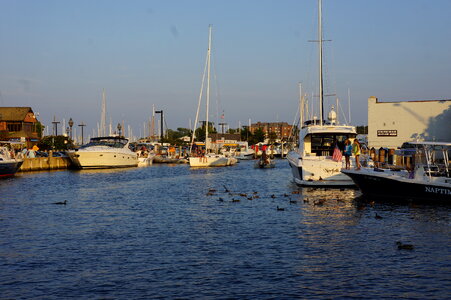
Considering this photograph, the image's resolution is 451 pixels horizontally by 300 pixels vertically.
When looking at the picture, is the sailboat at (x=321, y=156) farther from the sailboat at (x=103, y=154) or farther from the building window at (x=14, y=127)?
→ the building window at (x=14, y=127)

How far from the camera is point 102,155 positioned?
243 feet

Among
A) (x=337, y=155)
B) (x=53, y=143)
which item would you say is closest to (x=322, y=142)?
(x=337, y=155)

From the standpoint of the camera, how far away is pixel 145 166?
8644 centimetres

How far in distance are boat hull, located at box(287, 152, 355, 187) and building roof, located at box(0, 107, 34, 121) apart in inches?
2780

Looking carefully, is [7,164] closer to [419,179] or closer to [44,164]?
[44,164]

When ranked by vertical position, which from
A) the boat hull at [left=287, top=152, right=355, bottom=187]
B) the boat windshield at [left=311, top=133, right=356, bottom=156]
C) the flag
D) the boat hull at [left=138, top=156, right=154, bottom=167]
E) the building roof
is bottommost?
the boat hull at [left=138, top=156, right=154, bottom=167]

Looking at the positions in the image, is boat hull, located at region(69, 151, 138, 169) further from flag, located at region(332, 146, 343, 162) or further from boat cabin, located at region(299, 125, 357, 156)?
flag, located at region(332, 146, 343, 162)

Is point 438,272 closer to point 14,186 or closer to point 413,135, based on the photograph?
point 14,186

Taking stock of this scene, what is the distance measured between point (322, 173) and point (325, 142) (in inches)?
153

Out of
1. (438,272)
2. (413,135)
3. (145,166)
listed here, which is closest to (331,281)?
(438,272)

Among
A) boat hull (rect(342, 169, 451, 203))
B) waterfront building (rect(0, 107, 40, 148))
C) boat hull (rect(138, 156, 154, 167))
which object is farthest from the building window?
boat hull (rect(342, 169, 451, 203))

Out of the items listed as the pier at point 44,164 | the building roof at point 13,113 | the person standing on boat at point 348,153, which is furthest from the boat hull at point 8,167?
the building roof at point 13,113

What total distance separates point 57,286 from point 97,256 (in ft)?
11.6

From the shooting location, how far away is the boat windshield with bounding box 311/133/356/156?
39.0 metres
